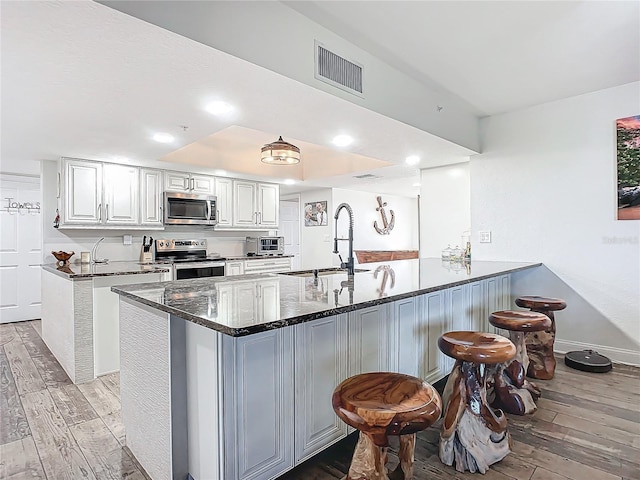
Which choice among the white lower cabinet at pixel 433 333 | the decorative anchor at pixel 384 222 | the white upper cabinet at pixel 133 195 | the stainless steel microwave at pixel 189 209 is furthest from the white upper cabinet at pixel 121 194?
the decorative anchor at pixel 384 222

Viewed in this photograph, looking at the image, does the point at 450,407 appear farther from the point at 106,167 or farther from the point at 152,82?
the point at 106,167

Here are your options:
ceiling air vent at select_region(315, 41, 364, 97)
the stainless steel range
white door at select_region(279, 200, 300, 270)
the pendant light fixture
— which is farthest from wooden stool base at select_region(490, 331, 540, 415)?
white door at select_region(279, 200, 300, 270)

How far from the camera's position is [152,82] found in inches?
83.4

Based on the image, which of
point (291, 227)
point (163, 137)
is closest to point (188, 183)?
point (163, 137)

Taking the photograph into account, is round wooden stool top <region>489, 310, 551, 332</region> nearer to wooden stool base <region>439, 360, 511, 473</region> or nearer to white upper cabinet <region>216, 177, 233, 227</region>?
wooden stool base <region>439, 360, 511, 473</region>

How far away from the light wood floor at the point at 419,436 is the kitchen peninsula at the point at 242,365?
222mm

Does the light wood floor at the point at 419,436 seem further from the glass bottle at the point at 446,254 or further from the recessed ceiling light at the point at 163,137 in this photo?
the recessed ceiling light at the point at 163,137

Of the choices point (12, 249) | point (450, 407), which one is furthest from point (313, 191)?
point (450, 407)

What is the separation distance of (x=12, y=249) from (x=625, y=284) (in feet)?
24.4

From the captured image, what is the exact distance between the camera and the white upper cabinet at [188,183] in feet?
15.9

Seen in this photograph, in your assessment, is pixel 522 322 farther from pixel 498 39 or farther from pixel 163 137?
pixel 163 137

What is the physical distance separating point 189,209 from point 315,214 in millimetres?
2953

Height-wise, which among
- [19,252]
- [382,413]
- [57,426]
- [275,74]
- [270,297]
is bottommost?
[57,426]

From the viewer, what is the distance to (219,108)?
99.7 inches
